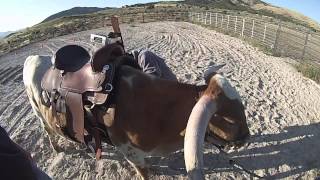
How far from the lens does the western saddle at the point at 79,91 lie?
4422 millimetres

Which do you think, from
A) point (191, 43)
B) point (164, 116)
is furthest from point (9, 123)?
point (191, 43)

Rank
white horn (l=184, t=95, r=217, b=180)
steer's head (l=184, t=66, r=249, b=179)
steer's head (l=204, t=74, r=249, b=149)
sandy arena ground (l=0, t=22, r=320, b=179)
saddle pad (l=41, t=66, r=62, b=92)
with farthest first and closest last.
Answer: sandy arena ground (l=0, t=22, r=320, b=179), saddle pad (l=41, t=66, r=62, b=92), steer's head (l=204, t=74, r=249, b=149), steer's head (l=184, t=66, r=249, b=179), white horn (l=184, t=95, r=217, b=180)

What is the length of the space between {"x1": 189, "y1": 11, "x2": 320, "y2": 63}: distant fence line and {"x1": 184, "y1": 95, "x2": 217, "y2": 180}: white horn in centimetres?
1330

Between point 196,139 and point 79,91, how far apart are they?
213 cm

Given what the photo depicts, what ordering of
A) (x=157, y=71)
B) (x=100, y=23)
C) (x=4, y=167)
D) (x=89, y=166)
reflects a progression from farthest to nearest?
1. (x=100, y=23)
2. (x=89, y=166)
3. (x=157, y=71)
4. (x=4, y=167)

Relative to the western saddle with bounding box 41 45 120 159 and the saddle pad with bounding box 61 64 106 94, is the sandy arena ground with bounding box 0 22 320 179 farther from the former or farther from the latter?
the saddle pad with bounding box 61 64 106 94

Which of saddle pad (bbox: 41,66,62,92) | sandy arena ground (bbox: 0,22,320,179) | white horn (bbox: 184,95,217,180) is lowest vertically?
sandy arena ground (bbox: 0,22,320,179)

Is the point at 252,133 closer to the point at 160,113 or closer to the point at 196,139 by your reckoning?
the point at 160,113

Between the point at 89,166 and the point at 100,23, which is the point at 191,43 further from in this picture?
the point at 100,23

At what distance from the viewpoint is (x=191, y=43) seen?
1855 centimetres

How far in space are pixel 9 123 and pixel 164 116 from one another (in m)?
4.56

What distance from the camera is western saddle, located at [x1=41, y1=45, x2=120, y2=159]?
442cm

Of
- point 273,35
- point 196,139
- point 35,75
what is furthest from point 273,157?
point 273,35

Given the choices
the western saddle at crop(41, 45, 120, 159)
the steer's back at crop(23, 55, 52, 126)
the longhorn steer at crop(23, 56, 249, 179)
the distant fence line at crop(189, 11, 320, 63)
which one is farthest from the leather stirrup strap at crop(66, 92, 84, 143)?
the distant fence line at crop(189, 11, 320, 63)
